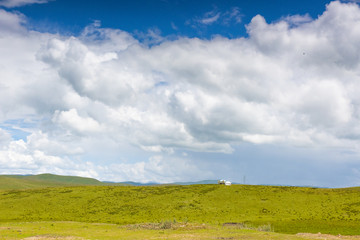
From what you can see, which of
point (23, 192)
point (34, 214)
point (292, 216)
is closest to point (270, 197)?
point (292, 216)

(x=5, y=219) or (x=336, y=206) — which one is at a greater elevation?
(x=336, y=206)

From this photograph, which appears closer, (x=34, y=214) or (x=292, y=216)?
(x=292, y=216)

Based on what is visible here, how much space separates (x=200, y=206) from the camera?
320 feet

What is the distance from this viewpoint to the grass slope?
7925 cm

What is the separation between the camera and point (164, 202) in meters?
103

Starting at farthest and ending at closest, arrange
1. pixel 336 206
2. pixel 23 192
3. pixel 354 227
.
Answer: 1. pixel 23 192
2. pixel 336 206
3. pixel 354 227

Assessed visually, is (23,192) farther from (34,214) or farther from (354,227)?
(354,227)

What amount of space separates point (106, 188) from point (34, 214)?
37611mm

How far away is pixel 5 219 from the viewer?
9031cm

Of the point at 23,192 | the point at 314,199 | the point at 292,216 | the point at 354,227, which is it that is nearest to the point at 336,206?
the point at 314,199

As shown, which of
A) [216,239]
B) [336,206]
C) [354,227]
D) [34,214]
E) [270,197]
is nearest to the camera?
[216,239]

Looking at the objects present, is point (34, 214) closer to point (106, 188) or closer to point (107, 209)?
point (107, 209)

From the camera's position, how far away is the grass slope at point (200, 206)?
7925 centimetres

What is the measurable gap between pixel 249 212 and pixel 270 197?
669 inches
